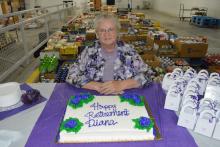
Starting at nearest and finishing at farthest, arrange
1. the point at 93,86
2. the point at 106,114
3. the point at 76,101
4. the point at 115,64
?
the point at 106,114 < the point at 76,101 < the point at 93,86 < the point at 115,64

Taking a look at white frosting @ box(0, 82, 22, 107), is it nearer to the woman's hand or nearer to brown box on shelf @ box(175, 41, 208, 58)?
the woman's hand

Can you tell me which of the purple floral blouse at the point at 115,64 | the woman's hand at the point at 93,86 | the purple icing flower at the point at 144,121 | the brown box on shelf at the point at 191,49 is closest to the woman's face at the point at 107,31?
the purple floral blouse at the point at 115,64

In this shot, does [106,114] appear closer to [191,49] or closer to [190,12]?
[191,49]

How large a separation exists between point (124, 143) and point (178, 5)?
13.4m

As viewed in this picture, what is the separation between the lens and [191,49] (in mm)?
3955

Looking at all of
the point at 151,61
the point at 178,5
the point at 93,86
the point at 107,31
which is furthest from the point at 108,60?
the point at 178,5

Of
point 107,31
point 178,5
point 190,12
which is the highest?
point 178,5

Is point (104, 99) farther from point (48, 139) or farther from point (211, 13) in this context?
point (211, 13)

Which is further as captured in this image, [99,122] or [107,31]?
[107,31]

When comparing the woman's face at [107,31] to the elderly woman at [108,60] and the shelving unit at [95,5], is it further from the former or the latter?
the shelving unit at [95,5]

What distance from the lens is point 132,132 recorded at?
0.99 meters

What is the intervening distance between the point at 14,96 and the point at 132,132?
753 millimetres

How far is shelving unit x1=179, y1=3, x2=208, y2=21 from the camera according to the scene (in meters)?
10.5

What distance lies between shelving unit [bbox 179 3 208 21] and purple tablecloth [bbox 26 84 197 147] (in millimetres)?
10382
